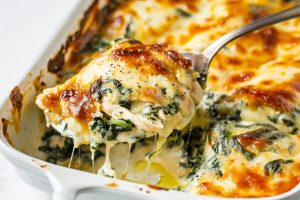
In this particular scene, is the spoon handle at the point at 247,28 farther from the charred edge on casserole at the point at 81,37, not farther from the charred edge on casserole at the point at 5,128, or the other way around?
the charred edge on casserole at the point at 5,128

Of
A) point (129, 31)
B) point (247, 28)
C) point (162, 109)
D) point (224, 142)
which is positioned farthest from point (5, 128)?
point (247, 28)

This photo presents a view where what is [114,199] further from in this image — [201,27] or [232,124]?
[201,27]

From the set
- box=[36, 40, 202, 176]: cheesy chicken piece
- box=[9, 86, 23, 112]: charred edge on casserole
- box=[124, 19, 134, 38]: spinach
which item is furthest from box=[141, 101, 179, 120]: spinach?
box=[124, 19, 134, 38]: spinach

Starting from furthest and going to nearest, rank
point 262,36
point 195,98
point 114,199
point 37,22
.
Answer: point 37,22
point 262,36
point 195,98
point 114,199

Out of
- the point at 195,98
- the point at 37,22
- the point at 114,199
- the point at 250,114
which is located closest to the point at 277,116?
the point at 250,114

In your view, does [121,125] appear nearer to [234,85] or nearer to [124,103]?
[124,103]

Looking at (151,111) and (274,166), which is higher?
(151,111)
